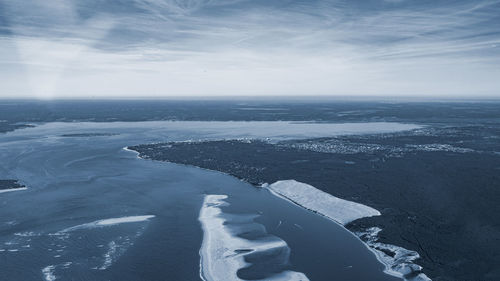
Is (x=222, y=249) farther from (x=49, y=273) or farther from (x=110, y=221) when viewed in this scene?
(x=110, y=221)

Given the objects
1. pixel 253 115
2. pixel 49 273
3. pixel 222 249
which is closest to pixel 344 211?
pixel 222 249

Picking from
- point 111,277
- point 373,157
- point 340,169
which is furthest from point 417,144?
point 111,277

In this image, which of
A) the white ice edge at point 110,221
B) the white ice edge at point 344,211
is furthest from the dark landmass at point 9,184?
the white ice edge at point 344,211

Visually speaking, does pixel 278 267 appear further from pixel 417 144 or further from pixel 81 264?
pixel 417 144

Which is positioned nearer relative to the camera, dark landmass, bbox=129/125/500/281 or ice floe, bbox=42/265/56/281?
ice floe, bbox=42/265/56/281

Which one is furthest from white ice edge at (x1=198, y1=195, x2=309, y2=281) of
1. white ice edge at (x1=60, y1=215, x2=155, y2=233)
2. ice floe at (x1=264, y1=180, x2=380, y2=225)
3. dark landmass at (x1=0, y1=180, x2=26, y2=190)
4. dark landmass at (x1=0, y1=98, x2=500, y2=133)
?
dark landmass at (x1=0, y1=98, x2=500, y2=133)

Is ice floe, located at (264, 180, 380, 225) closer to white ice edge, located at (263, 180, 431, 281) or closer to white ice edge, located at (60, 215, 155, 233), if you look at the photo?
white ice edge, located at (263, 180, 431, 281)
